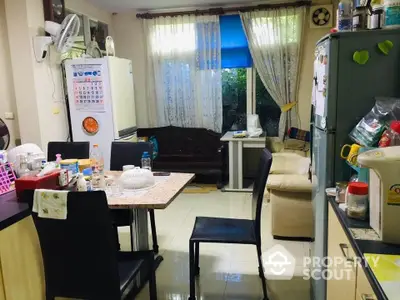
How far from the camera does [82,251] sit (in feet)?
5.36

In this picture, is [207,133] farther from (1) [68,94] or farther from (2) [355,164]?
(2) [355,164]

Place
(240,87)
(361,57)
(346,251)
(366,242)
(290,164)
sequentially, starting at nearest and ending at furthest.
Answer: (366,242) → (346,251) → (361,57) → (290,164) → (240,87)

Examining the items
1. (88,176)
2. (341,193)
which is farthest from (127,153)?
(341,193)

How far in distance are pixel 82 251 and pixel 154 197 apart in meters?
0.55

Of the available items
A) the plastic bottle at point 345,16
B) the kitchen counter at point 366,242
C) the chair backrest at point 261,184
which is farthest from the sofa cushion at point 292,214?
the plastic bottle at point 345,16

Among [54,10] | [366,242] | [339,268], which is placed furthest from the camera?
[54,10]

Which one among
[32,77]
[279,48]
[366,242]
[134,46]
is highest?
[134,46]

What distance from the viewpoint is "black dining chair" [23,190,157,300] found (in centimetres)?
155

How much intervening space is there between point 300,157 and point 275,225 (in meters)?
1.24

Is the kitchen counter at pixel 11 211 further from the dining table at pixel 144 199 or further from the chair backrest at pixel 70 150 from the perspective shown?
the chair backrest at pixel 70 150

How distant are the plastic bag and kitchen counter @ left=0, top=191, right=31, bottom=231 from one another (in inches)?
67.7

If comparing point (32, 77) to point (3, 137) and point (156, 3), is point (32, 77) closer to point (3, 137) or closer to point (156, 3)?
point (3, 137)

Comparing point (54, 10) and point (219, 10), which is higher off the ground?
point (219, 10)

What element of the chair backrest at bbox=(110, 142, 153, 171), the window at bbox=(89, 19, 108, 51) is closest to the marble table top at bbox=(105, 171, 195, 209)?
the chair backrest at bbox=(110, 142, 153, 171)
